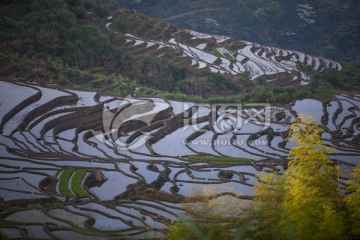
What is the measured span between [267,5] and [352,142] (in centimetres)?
5474

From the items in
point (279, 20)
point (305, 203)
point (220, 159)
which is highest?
point (279, 20)

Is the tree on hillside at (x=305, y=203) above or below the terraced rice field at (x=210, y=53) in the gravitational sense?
below

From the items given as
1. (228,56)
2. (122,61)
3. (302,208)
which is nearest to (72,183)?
(302,208)

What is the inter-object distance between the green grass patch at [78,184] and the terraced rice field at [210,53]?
821 inches

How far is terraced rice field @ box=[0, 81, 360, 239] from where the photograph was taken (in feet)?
44.1

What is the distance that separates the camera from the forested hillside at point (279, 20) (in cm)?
6788

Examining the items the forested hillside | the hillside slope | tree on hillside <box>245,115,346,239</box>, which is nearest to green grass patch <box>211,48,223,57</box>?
the hillside slope

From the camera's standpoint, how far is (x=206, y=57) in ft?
130

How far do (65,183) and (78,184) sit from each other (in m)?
0.55

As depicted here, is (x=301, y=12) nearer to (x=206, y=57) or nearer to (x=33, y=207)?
(x=206, y=57)

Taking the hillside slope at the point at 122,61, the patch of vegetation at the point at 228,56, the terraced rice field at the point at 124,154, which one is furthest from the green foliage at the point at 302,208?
the patch of vegetation at the point at 228,56

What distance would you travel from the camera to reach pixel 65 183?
52.1ft

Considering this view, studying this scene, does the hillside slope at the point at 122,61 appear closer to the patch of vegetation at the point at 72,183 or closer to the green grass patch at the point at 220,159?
the green grass patch at the point at 220,159

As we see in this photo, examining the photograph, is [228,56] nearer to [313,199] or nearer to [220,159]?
[220,159]
